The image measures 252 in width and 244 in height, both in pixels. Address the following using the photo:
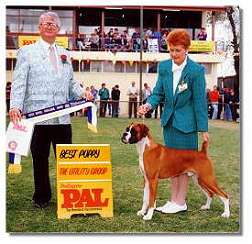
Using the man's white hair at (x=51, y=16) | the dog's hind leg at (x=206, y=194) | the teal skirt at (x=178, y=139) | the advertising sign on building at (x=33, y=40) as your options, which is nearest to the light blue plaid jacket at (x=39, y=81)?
the advertising sign on building at (x=33, y=40)

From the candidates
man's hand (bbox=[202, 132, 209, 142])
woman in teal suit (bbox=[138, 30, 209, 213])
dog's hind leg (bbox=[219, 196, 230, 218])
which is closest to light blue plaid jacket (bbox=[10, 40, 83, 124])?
woman in teal suit (bbox=[138, 30, 209, 213])

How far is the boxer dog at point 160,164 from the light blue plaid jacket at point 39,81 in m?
0.56

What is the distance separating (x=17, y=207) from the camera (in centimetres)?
590

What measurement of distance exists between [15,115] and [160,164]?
44.4 inches

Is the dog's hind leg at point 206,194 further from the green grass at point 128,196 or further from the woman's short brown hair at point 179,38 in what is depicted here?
the woman's short brown hair at point 179,38

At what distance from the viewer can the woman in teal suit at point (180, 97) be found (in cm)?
581

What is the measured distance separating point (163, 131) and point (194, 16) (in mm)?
880

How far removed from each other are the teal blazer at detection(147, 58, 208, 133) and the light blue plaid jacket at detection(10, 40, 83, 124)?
2.06ft

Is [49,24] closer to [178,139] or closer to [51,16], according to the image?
[51,16]

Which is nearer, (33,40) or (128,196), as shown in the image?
(33,40)

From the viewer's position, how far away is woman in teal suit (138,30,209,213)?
5809mm

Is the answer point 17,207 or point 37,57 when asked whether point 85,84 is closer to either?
point 37,57

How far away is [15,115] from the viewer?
227 inches

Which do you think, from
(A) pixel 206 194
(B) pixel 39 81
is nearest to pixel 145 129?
(A) pixel 206 194
